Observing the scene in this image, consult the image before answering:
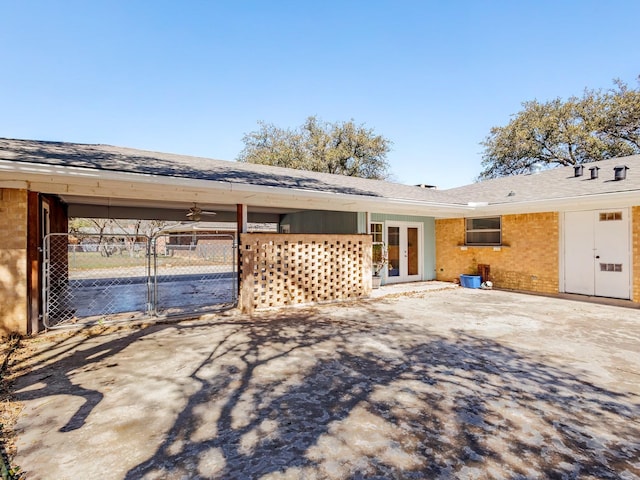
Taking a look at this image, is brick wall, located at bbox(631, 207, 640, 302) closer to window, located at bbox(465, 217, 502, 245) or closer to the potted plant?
window, located at bbox(465, 217, 502, 245)

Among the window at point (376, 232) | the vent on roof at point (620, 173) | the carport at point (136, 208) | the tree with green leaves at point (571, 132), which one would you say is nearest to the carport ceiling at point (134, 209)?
the carport at point (136, 208)

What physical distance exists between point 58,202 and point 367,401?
9.61 m

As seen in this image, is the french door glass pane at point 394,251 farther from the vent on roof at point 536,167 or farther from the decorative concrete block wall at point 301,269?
the vent on roof at point 536,167

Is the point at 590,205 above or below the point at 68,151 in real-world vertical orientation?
below

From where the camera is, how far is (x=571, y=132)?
63.6ft

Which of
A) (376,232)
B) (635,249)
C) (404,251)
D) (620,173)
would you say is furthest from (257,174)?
(635,249)

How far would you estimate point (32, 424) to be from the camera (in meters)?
2.75

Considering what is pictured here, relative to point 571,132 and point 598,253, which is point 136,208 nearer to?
point 598,253

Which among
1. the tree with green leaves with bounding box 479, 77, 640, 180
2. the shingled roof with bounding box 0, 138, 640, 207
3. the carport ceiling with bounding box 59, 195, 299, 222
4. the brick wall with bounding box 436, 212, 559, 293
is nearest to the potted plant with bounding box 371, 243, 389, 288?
the shingled roof with bounding box 0, 138, 640, 207

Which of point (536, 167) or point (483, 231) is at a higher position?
point (536, 167)

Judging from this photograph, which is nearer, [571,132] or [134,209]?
[134,209]

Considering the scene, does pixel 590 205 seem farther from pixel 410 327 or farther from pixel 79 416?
pixel 79 416

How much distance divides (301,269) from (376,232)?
3917 mm

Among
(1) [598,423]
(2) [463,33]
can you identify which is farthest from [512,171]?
(1) [598,423]
